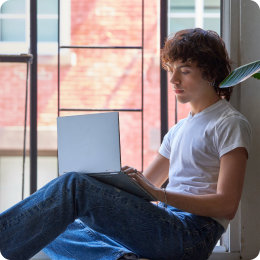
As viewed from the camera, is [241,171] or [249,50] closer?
[241,171]

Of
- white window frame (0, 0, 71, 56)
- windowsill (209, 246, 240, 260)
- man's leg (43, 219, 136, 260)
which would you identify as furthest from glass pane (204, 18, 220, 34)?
man's leg (43, 219, 136, 260)

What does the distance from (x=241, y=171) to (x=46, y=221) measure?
655 mm

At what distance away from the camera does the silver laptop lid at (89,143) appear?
1626mm

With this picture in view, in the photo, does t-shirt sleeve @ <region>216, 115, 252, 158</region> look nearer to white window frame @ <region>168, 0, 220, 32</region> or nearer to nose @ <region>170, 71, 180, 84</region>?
nose @ <region>170, 71, 180, 84</region>

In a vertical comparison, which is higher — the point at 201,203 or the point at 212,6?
the point at 212,6

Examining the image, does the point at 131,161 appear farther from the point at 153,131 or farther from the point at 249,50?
the point at 249,50

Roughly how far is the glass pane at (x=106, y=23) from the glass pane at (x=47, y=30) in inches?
2.1

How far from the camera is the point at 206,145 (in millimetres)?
1797

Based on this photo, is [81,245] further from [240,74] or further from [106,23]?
[106,23]

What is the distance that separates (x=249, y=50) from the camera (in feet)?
6.87

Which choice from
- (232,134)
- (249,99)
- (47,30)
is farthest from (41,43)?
(232,134)

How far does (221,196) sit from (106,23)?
4.37ft

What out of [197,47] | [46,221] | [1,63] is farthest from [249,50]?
[1,63]

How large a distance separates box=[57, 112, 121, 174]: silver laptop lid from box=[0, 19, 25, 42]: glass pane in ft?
3.17
